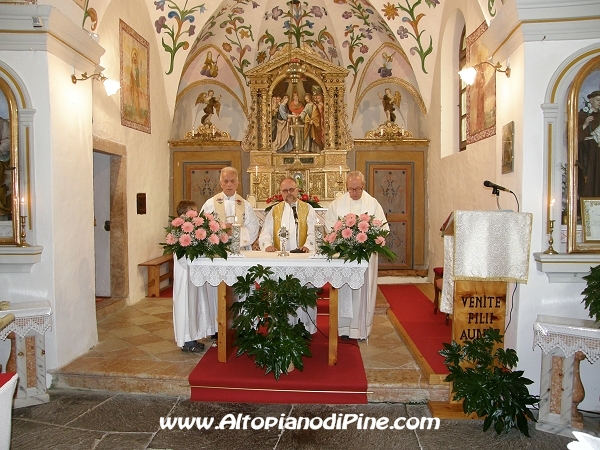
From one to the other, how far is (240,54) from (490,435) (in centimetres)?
851

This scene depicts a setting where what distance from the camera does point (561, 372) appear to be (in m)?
4.10

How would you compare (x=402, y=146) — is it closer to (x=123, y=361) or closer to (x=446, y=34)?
(x=446, y=34)

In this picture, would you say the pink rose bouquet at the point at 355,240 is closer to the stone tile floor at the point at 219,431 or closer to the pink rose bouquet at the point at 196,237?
the pink rose bouquet at the point at 196,237

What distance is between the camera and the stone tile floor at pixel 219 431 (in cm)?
383

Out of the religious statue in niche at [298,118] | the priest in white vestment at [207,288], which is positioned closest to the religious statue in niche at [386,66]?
the religious statue in niche at [298,118]

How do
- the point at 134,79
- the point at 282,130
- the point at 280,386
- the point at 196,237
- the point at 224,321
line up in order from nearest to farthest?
1. the point at 280,386
2. the point at 196,237
3. the point at 224,321
4. the point at 134,79
5. the point at 282,130

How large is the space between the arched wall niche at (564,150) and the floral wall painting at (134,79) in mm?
5683

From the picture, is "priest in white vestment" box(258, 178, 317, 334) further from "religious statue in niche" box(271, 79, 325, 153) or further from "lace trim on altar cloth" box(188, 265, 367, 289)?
"religious statue in niche" box(271, 79, 325, 153)

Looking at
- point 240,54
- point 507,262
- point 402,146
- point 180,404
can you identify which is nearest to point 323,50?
point 240,54

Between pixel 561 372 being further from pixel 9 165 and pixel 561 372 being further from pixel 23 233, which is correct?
pixel 9 165

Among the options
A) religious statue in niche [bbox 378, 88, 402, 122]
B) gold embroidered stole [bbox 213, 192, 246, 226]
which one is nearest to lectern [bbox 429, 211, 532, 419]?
gold embroidered stole [bbox 213, 192, 246, 226]

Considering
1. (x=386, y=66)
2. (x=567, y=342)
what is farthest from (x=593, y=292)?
(x=386, y=66)

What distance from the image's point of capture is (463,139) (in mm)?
8375

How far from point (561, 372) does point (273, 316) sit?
2.47 m
